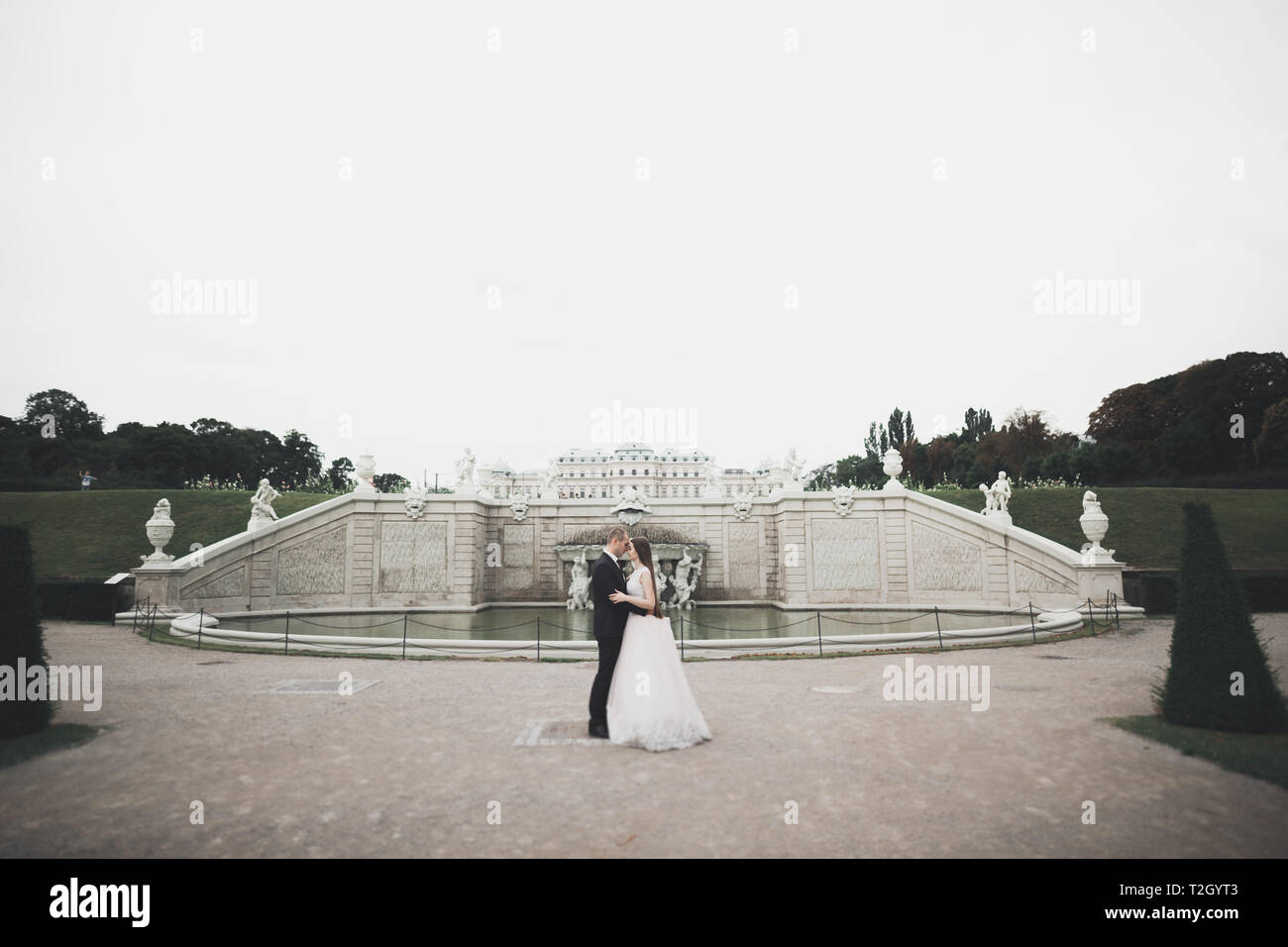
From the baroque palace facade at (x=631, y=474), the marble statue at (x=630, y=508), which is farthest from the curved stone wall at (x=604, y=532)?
the baroque palace facade at (x=631, y=474)

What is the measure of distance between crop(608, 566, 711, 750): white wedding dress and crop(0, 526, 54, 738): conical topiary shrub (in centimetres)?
652

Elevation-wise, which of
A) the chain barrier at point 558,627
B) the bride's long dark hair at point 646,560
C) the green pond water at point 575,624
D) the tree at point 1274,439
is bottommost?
the green pond water at point 575,624

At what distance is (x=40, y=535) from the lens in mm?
29312

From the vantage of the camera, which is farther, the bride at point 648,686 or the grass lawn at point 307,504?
the grass lawn at point 307,504

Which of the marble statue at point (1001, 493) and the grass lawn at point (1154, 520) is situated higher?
the marble statue at point (1001, 493)

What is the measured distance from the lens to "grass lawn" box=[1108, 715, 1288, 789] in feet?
19.5

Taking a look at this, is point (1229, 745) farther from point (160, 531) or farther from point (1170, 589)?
point (160, 531)

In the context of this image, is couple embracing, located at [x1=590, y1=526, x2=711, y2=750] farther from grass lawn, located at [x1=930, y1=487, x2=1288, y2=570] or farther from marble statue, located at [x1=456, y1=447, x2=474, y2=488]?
grass lawn, located at [x1=930, y1=487, x2=1288, y2=570]

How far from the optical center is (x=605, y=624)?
7.64 meters

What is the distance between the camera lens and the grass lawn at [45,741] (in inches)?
258

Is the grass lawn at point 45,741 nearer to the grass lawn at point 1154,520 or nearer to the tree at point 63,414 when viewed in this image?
the grass lawn at point 1154,520
